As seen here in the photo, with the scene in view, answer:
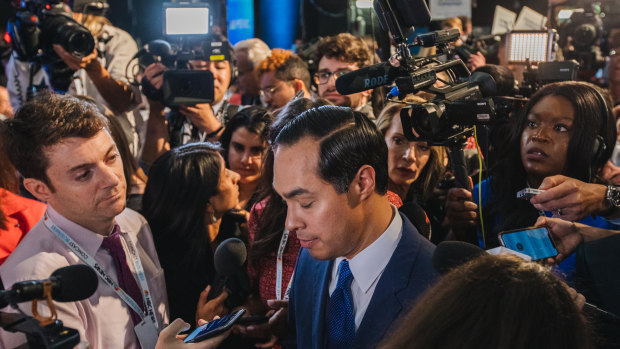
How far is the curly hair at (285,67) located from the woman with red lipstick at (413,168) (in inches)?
52.5

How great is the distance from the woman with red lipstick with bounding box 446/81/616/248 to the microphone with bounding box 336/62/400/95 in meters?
0.70

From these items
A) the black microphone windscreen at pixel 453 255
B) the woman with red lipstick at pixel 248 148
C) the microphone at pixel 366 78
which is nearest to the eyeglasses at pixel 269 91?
the woman with red lipstick at pixel 248 148

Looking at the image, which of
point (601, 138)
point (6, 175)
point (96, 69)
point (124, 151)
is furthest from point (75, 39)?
point (601, 138)

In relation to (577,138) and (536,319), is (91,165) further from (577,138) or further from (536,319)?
(577,138)

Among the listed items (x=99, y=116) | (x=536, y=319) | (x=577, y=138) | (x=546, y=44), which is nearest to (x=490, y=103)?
(x=577, y=138)

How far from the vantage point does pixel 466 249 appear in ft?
4.66

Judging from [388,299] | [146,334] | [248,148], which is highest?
[248,148]

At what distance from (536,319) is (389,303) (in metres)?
0.74

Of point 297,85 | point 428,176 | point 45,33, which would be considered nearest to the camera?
point 428,176

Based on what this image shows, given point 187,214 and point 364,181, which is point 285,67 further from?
point 364,181

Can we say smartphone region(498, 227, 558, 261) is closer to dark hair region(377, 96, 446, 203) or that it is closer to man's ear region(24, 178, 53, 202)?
dark hair region(377, 96, 446, 203)

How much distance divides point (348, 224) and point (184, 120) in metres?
2.44

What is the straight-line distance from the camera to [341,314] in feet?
6.04

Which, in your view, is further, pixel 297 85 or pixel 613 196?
pixel 297 85
